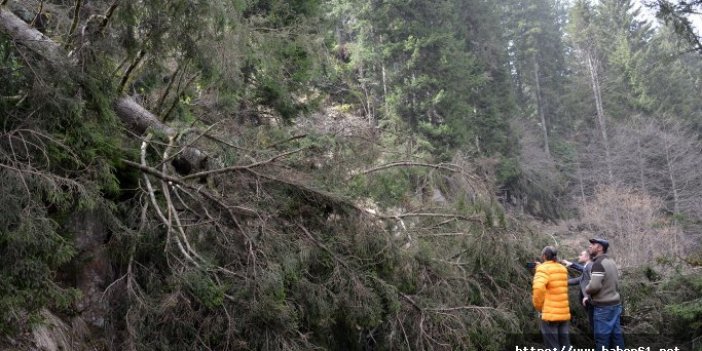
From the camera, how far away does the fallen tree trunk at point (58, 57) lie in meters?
4.14

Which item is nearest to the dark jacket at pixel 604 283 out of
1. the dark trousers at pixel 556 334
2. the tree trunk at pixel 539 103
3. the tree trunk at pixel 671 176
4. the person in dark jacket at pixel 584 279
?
the person in dark jacket at pixel 584 279

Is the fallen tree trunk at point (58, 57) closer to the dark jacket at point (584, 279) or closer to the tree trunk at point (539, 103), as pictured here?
the dark jacket at point (584, 279)

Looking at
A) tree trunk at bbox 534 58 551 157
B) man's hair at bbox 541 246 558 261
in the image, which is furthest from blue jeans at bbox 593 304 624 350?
tree trunk at bbox 534 58 551 157

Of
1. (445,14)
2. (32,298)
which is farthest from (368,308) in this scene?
(445,14)

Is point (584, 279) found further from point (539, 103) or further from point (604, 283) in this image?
point (539, 103)

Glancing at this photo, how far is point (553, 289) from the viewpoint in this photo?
5.83 m

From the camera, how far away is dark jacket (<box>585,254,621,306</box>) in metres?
5.85

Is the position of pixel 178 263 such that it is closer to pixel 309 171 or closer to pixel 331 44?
pixel 309 171

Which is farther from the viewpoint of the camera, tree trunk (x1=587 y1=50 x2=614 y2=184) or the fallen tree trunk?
tree trunk (x1=587 y1=50 x2=614 y2=184)

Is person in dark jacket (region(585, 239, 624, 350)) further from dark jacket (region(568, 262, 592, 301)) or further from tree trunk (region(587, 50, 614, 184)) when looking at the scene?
tree trunk (region(587, 50, 614, 184))

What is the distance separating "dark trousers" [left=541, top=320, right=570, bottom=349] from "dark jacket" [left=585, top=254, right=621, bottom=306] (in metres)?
0.45

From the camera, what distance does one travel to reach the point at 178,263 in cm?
489

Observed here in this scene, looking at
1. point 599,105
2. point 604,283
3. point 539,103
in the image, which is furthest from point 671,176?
point 604,283

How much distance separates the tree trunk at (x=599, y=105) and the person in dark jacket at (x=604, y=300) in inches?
886
